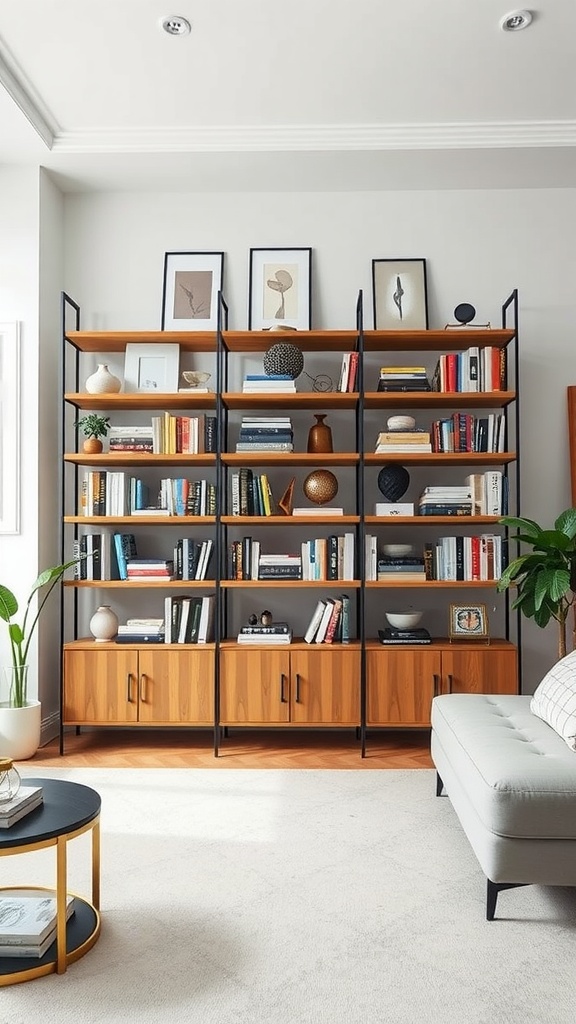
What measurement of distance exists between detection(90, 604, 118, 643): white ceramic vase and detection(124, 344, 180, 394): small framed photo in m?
1.24

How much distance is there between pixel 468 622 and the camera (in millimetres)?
4305

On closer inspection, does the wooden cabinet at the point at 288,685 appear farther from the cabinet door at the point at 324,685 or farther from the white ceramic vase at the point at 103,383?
the white ceramic vase at the point at 103,383

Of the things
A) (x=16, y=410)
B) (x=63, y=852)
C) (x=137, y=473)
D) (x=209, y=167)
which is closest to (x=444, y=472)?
(x=137, y=473)

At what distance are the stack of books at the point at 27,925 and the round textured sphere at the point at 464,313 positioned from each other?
3.32 metres

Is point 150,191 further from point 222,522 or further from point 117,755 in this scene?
point 117,755

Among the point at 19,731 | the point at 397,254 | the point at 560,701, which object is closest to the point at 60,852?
the point at 560,701

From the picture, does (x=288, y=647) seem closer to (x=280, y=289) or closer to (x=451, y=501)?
(x=451, y=501)

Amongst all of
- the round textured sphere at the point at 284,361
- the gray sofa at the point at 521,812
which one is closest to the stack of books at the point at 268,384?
the round textured sphere at the point at 284,361

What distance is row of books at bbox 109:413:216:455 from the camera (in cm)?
434

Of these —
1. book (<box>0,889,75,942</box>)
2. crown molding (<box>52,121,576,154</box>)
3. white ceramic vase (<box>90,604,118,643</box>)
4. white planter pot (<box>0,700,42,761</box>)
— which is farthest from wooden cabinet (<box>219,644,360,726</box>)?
crown molding (<box>52,121,576,154</box>)

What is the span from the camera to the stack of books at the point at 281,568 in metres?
4.29

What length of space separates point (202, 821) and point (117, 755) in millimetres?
1128

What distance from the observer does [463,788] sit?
8.80 ft

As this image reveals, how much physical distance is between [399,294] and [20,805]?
3467 mm
